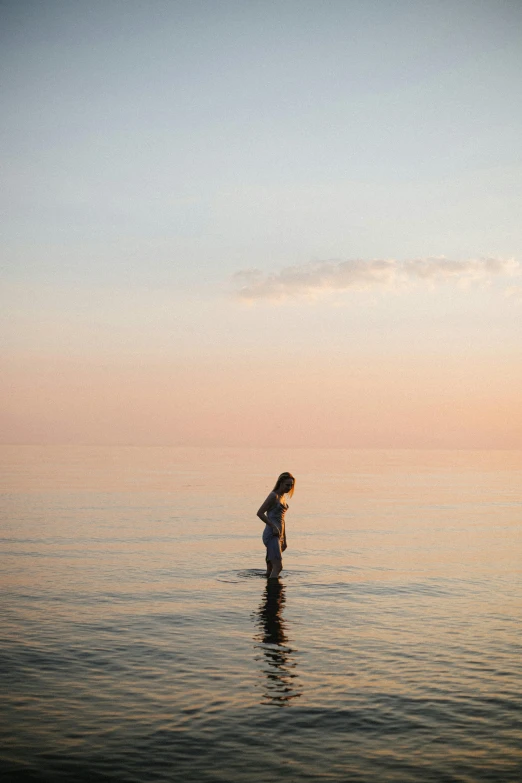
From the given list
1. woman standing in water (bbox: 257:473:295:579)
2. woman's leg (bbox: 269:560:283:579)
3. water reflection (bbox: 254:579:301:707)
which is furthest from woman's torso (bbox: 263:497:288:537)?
water reflection (bbox: 254:579:301:707)

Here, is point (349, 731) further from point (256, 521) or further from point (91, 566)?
point (256, 521)

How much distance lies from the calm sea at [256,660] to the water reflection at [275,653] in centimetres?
4

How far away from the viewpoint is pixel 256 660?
11.0 meters

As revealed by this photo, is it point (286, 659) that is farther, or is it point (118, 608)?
point (118, 608)

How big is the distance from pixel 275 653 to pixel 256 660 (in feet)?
1.65

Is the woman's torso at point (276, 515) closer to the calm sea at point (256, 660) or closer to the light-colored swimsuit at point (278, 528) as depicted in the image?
the light-colored swimsuit at point (278, 528)

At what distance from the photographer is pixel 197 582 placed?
17734 mm

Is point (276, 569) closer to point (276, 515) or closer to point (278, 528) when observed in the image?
point (278, 528)

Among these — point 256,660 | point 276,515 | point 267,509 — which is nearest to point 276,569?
point 276,515

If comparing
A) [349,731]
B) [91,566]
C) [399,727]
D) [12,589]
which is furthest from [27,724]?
[91,566]

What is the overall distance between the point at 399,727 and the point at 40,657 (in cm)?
572

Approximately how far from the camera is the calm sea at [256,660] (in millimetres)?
7543

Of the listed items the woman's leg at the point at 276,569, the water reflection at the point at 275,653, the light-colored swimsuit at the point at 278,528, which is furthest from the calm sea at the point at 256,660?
the light-colored swimsuit at the point at 278,528

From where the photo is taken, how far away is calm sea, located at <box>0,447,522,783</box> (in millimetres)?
7543
